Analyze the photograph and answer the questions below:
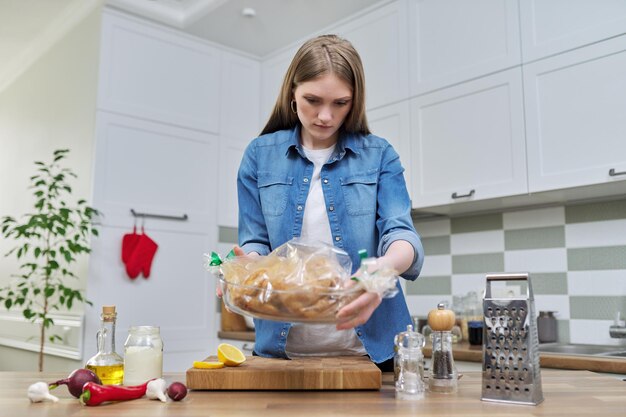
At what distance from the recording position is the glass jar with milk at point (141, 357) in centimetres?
108

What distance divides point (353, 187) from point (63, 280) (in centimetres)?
257

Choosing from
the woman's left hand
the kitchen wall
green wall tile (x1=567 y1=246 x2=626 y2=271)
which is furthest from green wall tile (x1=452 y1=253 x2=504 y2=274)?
the woman's left hand

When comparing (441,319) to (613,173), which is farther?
(613,173)

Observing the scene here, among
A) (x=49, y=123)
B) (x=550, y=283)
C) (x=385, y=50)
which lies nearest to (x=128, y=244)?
(x=49, y=123)

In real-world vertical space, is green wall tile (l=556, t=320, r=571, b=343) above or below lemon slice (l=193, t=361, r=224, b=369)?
below

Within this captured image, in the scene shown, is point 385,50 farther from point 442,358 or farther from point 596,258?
point 442,358

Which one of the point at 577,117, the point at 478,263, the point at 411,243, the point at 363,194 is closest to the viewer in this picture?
the point at 411,243

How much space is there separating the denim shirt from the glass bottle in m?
0.32

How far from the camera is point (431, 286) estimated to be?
10.1 feet

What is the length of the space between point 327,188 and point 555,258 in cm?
163

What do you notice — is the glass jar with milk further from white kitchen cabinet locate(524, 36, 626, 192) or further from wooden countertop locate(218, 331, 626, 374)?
white kitchen cabinet locate(524, 36, 626, 192)

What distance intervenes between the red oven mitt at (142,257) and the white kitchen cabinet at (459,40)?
160 centimetres

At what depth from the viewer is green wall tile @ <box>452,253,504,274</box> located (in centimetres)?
280

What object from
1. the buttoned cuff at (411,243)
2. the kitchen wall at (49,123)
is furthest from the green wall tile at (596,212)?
the kitchen wall at (49,123)
